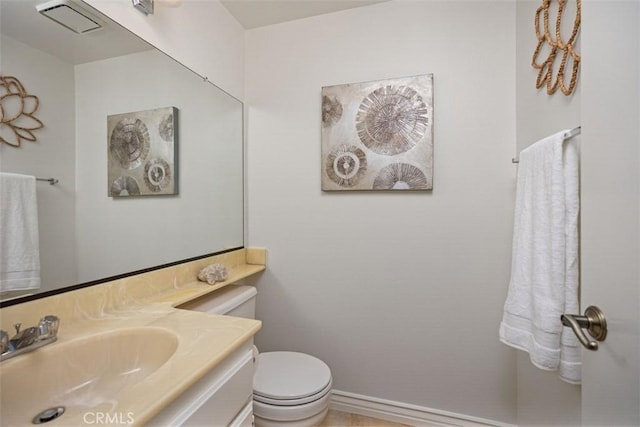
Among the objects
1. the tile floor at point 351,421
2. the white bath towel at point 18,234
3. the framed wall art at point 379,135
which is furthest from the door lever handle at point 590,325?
the white bath towel at point 18,234

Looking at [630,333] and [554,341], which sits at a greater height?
[630,333]

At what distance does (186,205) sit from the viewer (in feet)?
4.43

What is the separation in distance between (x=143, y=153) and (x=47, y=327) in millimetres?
703

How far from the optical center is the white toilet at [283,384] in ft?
3.59

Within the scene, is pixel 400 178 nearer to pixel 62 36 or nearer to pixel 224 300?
pixel 224 300

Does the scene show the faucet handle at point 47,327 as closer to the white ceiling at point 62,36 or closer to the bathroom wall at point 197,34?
the white ceiling at point 62,36

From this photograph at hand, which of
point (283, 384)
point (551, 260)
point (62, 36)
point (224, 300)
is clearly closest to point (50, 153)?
point (62, 36)

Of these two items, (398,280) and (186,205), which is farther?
(398,280)

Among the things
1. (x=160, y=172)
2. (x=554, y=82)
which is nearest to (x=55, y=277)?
(x=160, y=172)

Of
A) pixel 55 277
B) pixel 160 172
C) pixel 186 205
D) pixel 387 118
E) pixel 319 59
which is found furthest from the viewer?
pixel 319 59

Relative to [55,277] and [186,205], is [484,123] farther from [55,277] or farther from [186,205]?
[55,277]

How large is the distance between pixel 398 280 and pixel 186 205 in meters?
1.17

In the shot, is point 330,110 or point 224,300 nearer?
point 224,300

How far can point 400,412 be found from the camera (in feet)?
4.88
